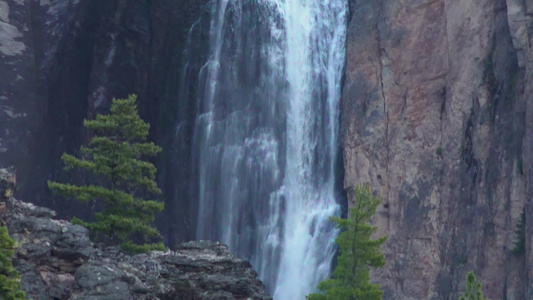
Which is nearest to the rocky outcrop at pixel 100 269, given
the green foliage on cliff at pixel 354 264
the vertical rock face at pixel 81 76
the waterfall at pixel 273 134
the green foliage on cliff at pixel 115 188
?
the green foliage on cliff at pixel 115 188

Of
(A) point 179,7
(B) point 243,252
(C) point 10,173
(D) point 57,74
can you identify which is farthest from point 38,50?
(C) point 10,173

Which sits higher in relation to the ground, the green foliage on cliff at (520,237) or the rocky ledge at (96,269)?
the green foliage on cliff at (520,237)

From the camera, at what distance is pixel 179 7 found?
180 ft

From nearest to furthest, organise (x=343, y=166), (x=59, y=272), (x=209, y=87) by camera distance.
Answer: (x=59, y=272) → (x=343, y=166) → (x=209, y=87)

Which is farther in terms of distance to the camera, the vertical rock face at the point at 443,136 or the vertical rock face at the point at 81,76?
the vertical rock face at the point at 81,76

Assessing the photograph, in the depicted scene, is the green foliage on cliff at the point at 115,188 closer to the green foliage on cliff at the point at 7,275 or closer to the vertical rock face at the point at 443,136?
the green foliage on cliff at the point at 7,275

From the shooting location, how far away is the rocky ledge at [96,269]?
26.3m

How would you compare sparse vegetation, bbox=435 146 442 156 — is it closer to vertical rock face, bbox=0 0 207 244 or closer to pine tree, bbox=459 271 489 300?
vertical rock face, bbox=0 0 207 244

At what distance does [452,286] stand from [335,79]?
15.1 metres

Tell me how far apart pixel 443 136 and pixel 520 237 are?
7.82m

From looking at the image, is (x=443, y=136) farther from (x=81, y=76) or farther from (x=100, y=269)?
→ (x=100, y=269)

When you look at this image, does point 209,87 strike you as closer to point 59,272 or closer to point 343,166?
point 343,166

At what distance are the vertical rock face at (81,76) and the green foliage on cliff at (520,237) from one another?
1979 cm

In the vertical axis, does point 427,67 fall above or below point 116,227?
above
